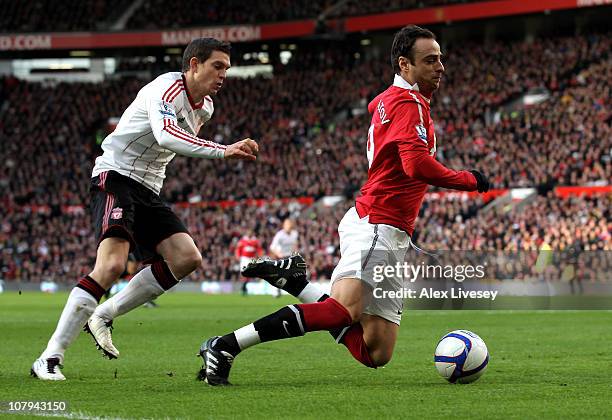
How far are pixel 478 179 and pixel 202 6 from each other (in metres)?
43.4

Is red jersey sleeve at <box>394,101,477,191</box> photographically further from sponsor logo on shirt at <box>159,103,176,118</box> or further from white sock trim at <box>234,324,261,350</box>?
sponsor logo on shirt at <box>159,103,176,118</box>

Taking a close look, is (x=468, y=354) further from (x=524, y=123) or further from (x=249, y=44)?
(x=249, y=44)

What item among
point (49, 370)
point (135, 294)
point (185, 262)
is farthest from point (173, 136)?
point (49, 370)

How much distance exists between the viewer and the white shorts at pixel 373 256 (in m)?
6.62

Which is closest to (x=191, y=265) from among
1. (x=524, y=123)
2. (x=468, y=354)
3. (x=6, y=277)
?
(x=468, y=354)

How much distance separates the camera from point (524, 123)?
34.8m

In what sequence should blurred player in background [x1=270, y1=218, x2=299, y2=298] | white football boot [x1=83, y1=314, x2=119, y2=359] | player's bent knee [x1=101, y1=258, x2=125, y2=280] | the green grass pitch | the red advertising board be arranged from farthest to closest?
1. the red advertising board
2. blurred player in background [x1=270, y1=218, x2=299, y2=298]
3. white football boot [x1=83, y1=314, x2=119, y2=359]
4. player's bent knee [x1=101, y1=258, x2=125, y2=280]
5. the green grass pitch

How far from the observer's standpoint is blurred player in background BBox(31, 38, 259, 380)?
7211mm

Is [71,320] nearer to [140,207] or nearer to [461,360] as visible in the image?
[140,207]

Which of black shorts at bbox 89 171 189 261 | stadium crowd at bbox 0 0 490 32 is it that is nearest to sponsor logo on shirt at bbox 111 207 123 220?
black shorts at bbox 89 171 189 261

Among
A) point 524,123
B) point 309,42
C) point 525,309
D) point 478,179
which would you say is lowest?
point 525,309

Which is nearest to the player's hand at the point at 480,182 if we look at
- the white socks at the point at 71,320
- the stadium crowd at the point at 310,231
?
the white socks at the point at 71,320

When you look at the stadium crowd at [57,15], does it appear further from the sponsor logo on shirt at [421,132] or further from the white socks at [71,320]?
the sponsor logo on shirt at [421,132]

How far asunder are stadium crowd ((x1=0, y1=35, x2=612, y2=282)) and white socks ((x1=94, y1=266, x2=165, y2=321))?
18816 mm
